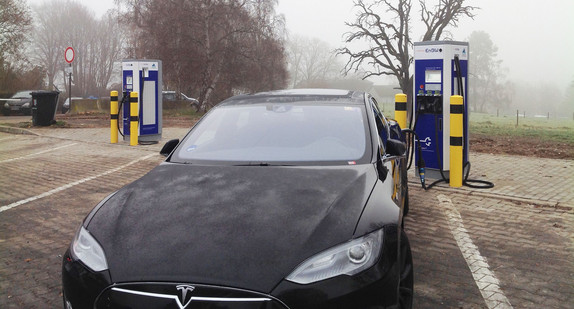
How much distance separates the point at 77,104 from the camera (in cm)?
2939

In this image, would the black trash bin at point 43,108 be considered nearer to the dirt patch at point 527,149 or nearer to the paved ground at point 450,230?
the paved ground at point 450,230

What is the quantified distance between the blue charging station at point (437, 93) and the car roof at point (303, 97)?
12.8 feet

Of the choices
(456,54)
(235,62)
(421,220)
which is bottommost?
(421,220)

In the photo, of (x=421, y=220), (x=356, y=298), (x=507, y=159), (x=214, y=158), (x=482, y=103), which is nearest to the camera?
(x=356, y=298)

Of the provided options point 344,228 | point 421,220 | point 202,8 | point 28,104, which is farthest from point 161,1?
point 344,228

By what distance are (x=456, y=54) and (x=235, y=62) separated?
2995 cm

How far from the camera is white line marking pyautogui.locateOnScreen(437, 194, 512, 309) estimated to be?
3.72m

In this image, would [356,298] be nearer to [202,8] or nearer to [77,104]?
[77,104]

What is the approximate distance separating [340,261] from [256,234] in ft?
1.45

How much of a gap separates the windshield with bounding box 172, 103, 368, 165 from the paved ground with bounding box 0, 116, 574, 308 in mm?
1298

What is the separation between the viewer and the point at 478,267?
4402 mm

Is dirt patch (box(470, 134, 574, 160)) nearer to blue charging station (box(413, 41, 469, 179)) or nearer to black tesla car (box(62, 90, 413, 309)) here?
blue charging station (box(413, 41, 469, 179))

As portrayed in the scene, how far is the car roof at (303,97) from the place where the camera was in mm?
4379

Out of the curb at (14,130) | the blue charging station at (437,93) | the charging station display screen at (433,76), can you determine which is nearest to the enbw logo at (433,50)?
the blue charging station at (437,93)
